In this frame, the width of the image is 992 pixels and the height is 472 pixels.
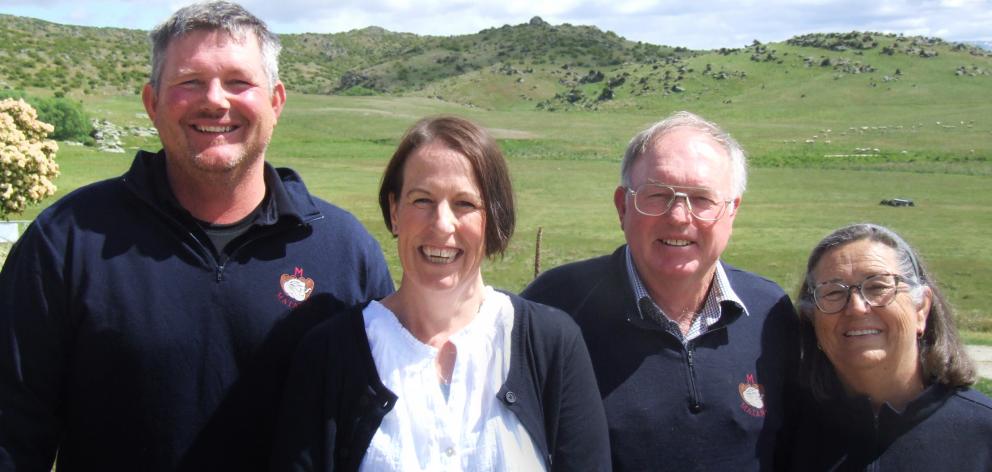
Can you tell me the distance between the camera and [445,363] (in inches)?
113

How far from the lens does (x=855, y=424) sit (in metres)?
3.38

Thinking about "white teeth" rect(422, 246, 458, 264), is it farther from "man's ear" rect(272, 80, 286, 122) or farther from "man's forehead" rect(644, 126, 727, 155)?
"man's forehead" rect(644, 126, 727, 155)

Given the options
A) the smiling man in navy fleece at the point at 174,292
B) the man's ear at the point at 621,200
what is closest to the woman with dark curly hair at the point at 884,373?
the man's ear at the point at 621,200

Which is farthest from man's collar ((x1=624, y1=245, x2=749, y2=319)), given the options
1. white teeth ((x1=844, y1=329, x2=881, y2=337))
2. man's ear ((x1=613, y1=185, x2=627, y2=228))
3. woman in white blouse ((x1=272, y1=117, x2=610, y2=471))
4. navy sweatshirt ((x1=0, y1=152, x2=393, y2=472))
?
navy sweatshirt ((x1=0, y1=152, x2=393, y2=472))

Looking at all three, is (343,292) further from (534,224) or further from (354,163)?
(354,163)

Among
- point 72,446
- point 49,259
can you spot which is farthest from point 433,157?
point 72,446

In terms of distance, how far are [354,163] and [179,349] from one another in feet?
140

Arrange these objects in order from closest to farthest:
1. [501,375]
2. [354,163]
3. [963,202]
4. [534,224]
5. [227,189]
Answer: [501,375], [227,189], [534,224], [963,202], [354,163]

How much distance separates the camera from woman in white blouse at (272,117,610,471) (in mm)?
2715

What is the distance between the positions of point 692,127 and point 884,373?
116cm

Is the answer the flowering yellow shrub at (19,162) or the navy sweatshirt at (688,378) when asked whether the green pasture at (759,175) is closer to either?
the navy sweatshirt at (688,378)

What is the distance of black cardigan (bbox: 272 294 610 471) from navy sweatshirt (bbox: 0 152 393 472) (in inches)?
18.4

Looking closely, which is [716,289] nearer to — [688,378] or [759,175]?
[688,378]

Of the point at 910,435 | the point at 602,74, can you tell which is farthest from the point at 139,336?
the point at 602,74
